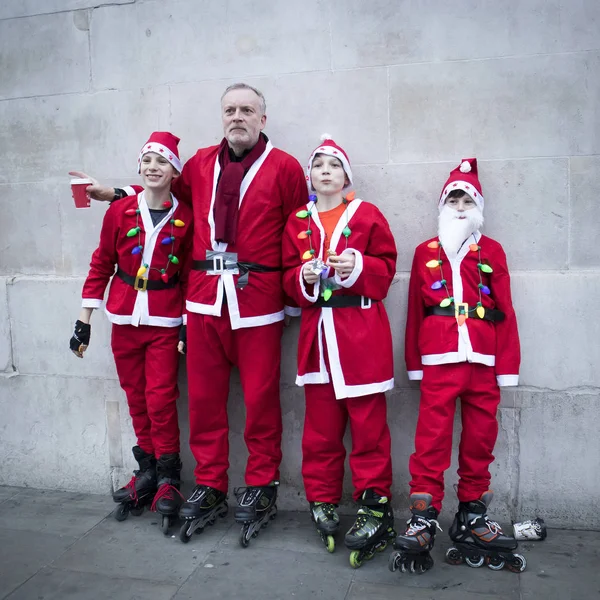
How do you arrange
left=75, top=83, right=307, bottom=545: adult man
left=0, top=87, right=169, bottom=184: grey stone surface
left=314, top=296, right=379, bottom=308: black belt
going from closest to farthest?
1. left=314, top=296, right=379, bottom=308: black belt
2. left=75, top=83, right=307, bottom=545: adult man
3. left=0, top=87, right=169, bottom=184: grey stone surface

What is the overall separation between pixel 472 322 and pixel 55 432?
105 inches

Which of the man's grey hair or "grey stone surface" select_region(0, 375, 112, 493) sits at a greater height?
the man's grey hair

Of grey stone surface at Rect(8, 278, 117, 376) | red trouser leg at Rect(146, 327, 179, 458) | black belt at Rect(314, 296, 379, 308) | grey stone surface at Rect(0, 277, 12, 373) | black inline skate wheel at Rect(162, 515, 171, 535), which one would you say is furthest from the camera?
grey stone surface at Rect(0, 277, 12, 373)

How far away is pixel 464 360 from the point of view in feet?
10.6

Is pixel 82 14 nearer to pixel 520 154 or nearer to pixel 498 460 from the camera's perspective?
pixel 520 154

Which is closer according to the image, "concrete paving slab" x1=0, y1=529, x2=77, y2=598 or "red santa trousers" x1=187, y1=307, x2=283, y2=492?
"concrete paving slab" x1=0, y1=529, x2=77, y2=598

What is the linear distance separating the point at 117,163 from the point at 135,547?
2164 mm

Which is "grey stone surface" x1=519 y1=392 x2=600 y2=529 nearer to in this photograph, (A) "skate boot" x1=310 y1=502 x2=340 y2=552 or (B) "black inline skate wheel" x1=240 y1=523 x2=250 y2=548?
(A) "skate boot" x1=310 y1=502 x2=340 y2=552

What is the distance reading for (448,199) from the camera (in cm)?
342

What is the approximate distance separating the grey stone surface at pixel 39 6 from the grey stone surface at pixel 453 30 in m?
1.33

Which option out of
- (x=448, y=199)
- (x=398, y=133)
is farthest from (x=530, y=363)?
(x=398, y=133)

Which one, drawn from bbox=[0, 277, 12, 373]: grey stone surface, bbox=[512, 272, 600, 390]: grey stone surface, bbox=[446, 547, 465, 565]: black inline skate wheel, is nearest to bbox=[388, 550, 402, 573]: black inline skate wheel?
bbox=[446, 547, 465, 565]: black inline skate wheel

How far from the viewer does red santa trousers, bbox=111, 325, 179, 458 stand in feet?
12.2

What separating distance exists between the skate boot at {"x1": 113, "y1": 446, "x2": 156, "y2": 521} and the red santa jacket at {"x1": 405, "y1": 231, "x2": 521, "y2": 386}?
1.68 metres
